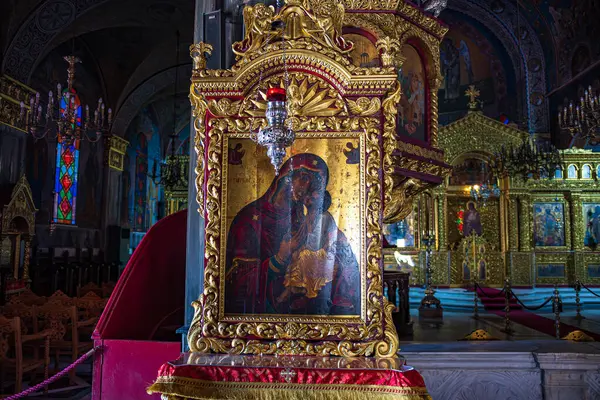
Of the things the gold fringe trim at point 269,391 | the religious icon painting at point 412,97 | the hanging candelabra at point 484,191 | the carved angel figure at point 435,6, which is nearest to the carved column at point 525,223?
the hanging candelabra at point 484,191

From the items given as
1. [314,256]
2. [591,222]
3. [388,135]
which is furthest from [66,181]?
[591,222]

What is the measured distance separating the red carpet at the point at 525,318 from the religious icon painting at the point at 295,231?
638cm

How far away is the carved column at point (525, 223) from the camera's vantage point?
14844mm

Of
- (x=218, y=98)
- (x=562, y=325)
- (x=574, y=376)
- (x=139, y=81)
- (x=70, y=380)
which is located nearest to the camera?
(x=218, y=98)

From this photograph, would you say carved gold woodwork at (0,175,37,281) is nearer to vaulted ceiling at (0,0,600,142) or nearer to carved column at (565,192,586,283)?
vaulted ceiling at (0,0,600,142)

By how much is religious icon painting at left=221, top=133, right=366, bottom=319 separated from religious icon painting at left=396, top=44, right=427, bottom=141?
1279 mm

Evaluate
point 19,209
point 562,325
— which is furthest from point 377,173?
point 19,209

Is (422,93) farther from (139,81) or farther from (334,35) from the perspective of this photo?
(139,81)

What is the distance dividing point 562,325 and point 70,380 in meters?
8.39

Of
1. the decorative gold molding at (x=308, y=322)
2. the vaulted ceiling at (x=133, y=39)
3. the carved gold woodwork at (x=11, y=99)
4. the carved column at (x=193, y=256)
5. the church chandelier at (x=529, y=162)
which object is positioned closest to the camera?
the decorative gold molding at (x=308, y=322)

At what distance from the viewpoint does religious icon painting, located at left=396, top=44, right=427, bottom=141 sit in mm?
4242

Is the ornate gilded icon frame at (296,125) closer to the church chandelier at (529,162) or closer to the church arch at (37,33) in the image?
the church arch at (37,33)

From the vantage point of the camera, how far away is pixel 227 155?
125 inches

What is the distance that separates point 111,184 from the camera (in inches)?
588
